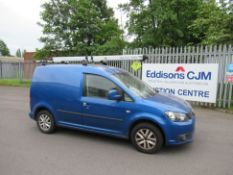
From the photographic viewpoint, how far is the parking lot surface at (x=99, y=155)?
3637mm

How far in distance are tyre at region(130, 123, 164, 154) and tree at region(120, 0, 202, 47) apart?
14.5 m

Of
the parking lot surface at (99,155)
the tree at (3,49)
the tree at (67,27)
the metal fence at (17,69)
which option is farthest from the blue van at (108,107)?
the tree at (3,49)

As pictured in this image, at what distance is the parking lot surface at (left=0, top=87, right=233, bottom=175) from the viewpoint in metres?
3.64

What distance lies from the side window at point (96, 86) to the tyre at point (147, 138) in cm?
102

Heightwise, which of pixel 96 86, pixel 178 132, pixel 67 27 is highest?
pixel 67 27

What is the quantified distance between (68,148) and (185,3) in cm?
1727

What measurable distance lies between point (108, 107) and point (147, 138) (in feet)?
3.39

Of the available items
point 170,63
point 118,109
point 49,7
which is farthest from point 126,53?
point 49,7

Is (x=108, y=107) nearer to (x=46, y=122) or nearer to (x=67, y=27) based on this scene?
(x=46, y=122)

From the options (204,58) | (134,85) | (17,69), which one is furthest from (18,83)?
(134,85)

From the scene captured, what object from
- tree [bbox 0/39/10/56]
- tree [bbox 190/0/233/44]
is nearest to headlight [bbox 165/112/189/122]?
tree [bbox 190/0/233/44]

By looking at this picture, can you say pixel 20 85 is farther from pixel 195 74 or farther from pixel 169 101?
pixel 169 101

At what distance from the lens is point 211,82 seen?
8266 mm

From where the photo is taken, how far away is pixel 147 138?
4.34m
